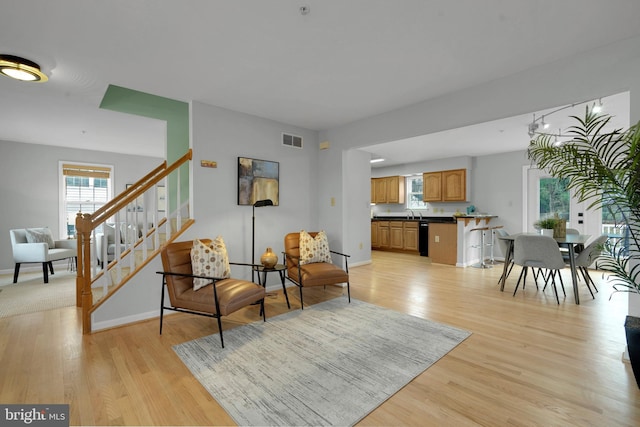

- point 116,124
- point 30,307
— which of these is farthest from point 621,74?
point 30,307

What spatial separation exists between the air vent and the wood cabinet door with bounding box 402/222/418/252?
4.38m

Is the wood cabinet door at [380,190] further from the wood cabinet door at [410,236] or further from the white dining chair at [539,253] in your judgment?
the white dining chair at [539,253]

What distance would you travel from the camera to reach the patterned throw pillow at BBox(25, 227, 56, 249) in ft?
17.1

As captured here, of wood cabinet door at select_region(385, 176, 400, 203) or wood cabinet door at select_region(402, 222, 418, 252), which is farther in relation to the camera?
wood cabinet door at select_region(385, 176, 400, 203)

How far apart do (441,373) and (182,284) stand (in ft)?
8.33

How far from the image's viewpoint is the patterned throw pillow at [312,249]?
4.17 meters

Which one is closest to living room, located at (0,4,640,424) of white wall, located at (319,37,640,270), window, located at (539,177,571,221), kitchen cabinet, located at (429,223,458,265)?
white wall, located at (319,37,640,270)

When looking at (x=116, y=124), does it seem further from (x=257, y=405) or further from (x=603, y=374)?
(x=603, y=374)

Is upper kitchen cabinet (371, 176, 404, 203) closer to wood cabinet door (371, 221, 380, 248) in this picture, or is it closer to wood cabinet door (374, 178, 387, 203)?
wood cabinet door (374, 178, 387, 203)

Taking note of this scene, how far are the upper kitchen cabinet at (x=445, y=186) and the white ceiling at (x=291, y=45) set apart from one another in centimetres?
418

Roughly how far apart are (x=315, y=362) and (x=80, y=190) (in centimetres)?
708

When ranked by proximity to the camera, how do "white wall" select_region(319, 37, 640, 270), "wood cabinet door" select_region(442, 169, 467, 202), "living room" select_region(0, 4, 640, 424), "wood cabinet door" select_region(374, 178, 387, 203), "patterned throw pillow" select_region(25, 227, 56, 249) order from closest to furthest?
"white wall" select_region(319, 37, 640, 270) < "living room" select_region(0, 4, 640, 424) < "patterned throw pillow" select_region(25, 227, 56, 249) < "wood cabinet door" select_region(442, 169, 467, 202) < "wood cabinet door" select_region(374, 178, 387, 203)

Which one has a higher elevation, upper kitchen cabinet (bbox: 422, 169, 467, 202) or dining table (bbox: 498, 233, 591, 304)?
upper kitchen cabinet (bbox: 422, 169, 467, 202)

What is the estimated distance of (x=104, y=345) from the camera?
2.68m
